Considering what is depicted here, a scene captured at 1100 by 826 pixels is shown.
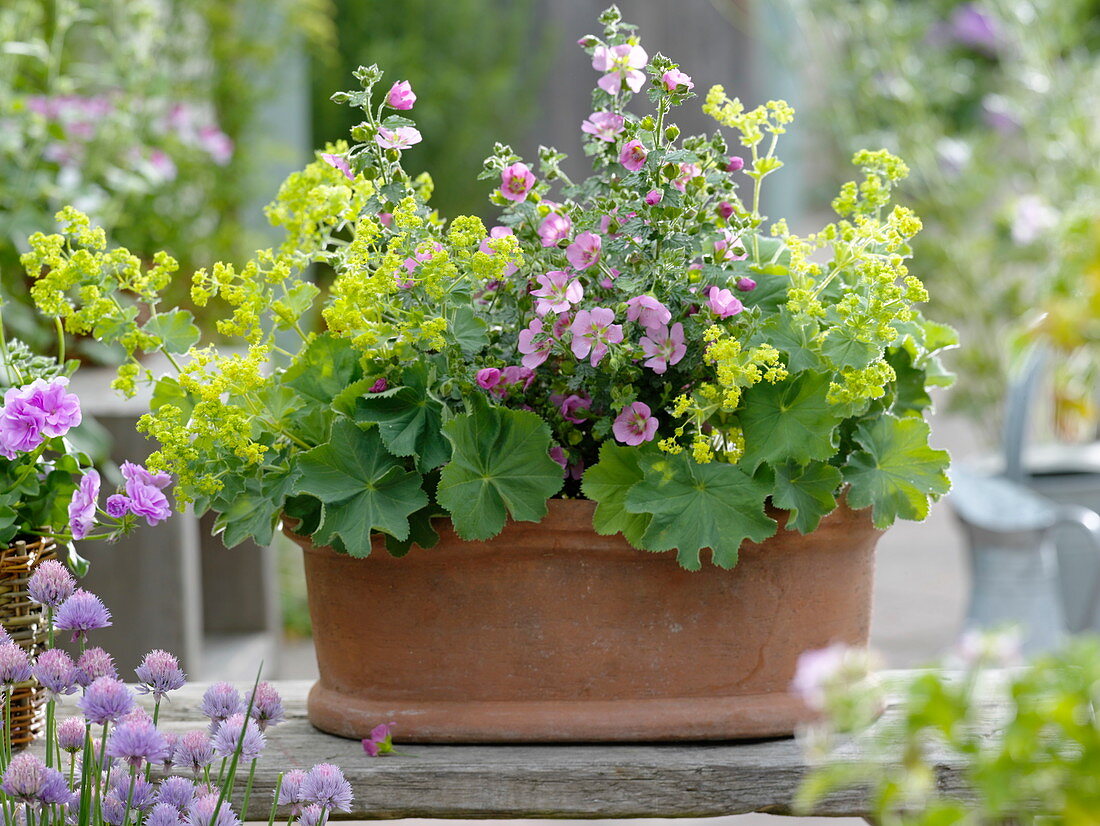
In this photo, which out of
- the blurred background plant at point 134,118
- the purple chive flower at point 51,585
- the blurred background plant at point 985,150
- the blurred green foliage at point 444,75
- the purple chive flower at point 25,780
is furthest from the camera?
the blurred green foliage at point 444,75

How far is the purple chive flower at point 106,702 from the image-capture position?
646 millimetres

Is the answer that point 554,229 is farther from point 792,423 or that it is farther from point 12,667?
point 12,667

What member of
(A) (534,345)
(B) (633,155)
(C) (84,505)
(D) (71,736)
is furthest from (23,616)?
(B) (633,155)

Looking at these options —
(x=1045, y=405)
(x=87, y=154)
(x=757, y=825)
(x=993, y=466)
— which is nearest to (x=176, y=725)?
(x=757, y=825)

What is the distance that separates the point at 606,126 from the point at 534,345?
0.59 ft

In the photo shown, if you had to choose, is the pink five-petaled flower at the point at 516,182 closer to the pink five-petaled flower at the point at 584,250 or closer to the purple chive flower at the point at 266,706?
the pink five-petaled flower at the point at 584,250

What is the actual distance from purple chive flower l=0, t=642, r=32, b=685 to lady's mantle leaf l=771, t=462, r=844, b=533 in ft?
1.60

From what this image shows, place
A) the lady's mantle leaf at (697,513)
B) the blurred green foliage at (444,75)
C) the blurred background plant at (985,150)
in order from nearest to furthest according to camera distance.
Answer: the lady's mantle leaf at (697,513) < the blurred background plant at (985,150) < the blurred green foliage at (444,75)

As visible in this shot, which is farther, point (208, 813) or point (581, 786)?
point (581, 786)

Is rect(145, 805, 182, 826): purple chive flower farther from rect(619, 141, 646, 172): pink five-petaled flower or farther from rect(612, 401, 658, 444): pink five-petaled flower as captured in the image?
rect(619, 141, 646, 172): pink five-petaled flower

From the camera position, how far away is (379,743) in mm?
888

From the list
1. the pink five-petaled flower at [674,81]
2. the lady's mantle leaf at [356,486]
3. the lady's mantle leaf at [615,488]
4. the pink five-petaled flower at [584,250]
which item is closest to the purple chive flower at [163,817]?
the lady's mantle leaf at [356,486]

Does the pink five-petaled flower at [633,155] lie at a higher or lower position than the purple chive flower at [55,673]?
higher

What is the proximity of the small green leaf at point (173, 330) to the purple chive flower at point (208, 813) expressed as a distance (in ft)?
1.23
